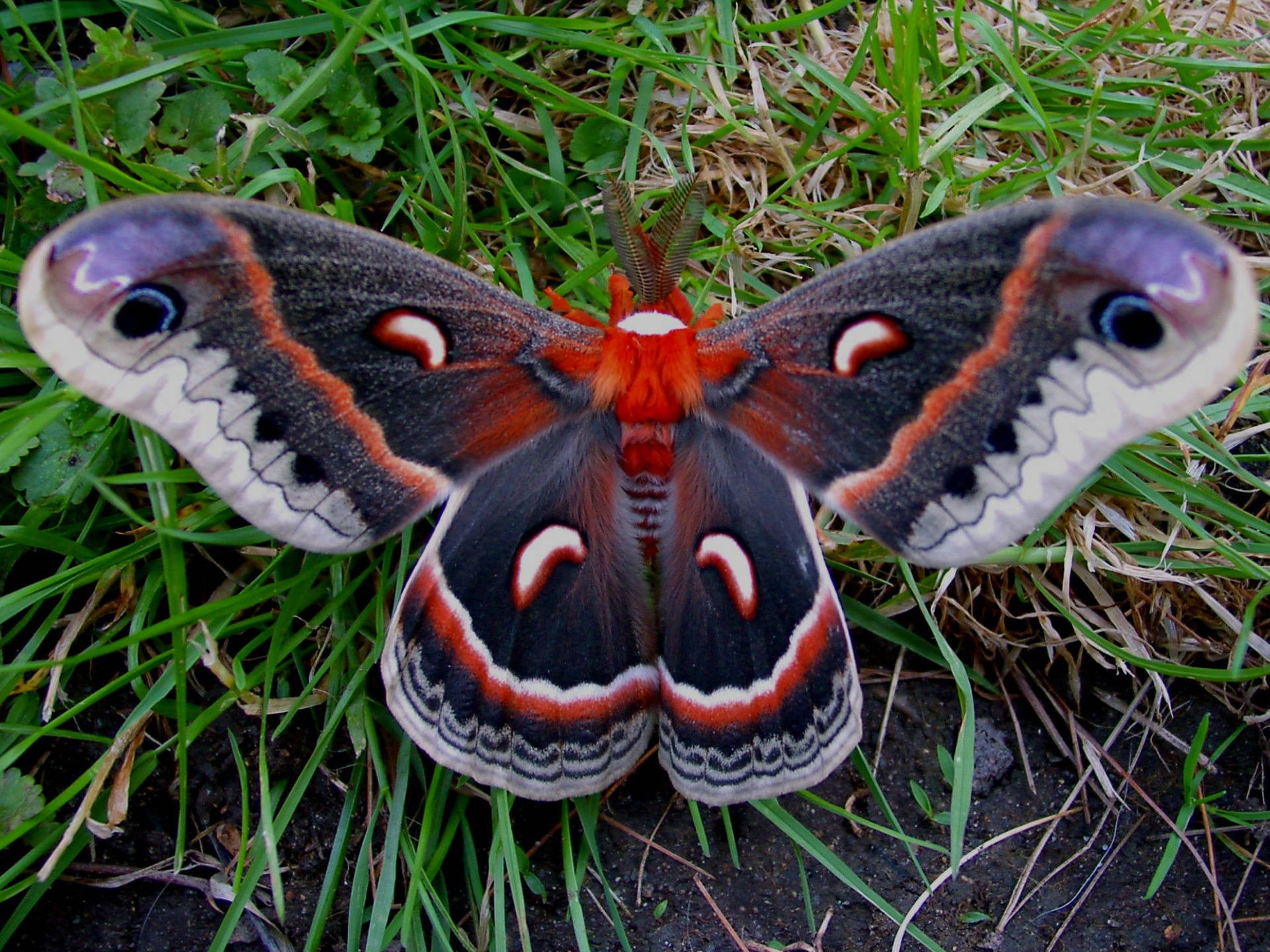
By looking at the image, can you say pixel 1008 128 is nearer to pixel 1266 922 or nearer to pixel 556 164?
pixel 556 164

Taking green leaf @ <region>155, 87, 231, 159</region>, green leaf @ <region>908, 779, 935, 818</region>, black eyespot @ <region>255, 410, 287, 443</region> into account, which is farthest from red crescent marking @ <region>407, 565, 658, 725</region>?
green leaf @ <region>155, 87, 231, 159</region>

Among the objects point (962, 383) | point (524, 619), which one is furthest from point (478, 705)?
point (962, 383)

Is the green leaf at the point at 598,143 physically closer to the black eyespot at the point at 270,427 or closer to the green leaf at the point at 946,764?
the black eyespot at the point at 270,427

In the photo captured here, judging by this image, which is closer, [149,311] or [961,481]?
[149,311]

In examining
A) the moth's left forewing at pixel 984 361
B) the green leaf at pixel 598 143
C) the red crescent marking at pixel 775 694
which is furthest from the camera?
the green leaf at pixel 598 143

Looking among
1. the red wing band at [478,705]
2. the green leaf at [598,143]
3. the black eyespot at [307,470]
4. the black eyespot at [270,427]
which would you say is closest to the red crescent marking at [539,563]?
the red wing band at [478,705]

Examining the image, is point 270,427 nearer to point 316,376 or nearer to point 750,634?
point 316,376

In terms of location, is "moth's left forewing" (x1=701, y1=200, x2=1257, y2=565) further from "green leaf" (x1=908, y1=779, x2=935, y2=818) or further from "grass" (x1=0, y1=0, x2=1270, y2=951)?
"green leaf" (x1=908, y1=779, x2=935, y2=818)

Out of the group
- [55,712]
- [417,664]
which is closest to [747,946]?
[417,664]
